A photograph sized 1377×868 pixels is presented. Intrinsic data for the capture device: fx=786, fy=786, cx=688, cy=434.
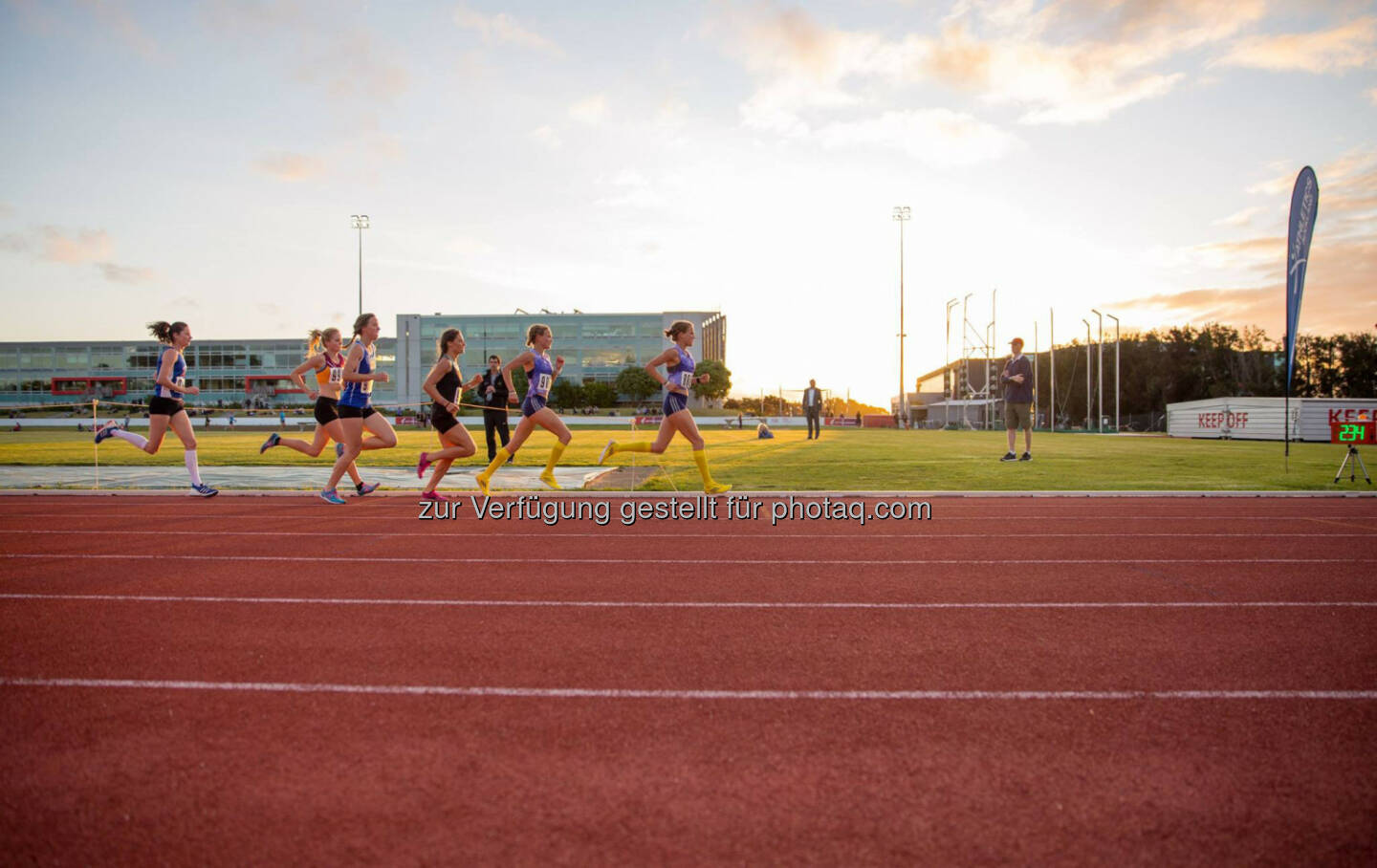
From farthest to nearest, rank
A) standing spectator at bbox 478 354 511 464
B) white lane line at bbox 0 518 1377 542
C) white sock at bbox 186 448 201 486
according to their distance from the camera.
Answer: standing spectator at bbox 478 354 511 464 < white sock at bbox 186 448 201 486 < white lane line at bbox 0 518 1377 542

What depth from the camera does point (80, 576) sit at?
6254 mm

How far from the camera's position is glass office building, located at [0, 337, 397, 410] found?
101 metres

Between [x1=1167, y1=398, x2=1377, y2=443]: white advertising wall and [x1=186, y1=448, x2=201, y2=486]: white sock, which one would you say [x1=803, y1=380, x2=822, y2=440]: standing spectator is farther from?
[x1=186, y1=448, x2=201, y2=486]: white sock

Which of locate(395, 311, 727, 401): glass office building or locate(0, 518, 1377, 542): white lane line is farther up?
locate(395, 311, 727, 401): glass office building

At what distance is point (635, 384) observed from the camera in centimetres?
9506

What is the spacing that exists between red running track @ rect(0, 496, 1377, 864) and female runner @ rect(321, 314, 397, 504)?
3.74 m

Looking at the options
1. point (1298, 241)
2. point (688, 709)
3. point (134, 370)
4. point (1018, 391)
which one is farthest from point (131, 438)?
point (134, 370)

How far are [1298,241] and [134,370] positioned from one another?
121552mm

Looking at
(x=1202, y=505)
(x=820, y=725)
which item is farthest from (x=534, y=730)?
(x=1202, y=505)

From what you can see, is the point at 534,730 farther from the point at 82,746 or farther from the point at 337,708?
the point at 82,746

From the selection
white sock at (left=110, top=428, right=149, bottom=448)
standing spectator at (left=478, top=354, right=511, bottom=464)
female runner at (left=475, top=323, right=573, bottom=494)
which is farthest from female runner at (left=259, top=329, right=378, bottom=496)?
standing spectator at (left=478, top=354, right=511, bottom=464)

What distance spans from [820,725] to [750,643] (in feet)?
3.89

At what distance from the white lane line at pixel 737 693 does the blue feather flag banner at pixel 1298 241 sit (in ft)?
42.0

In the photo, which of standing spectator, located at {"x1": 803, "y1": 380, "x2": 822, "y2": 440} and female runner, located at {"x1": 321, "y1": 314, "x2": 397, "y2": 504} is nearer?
female runner, located at {"x1": 321, "y1": 314, "x2": 397, "y2": 504}
